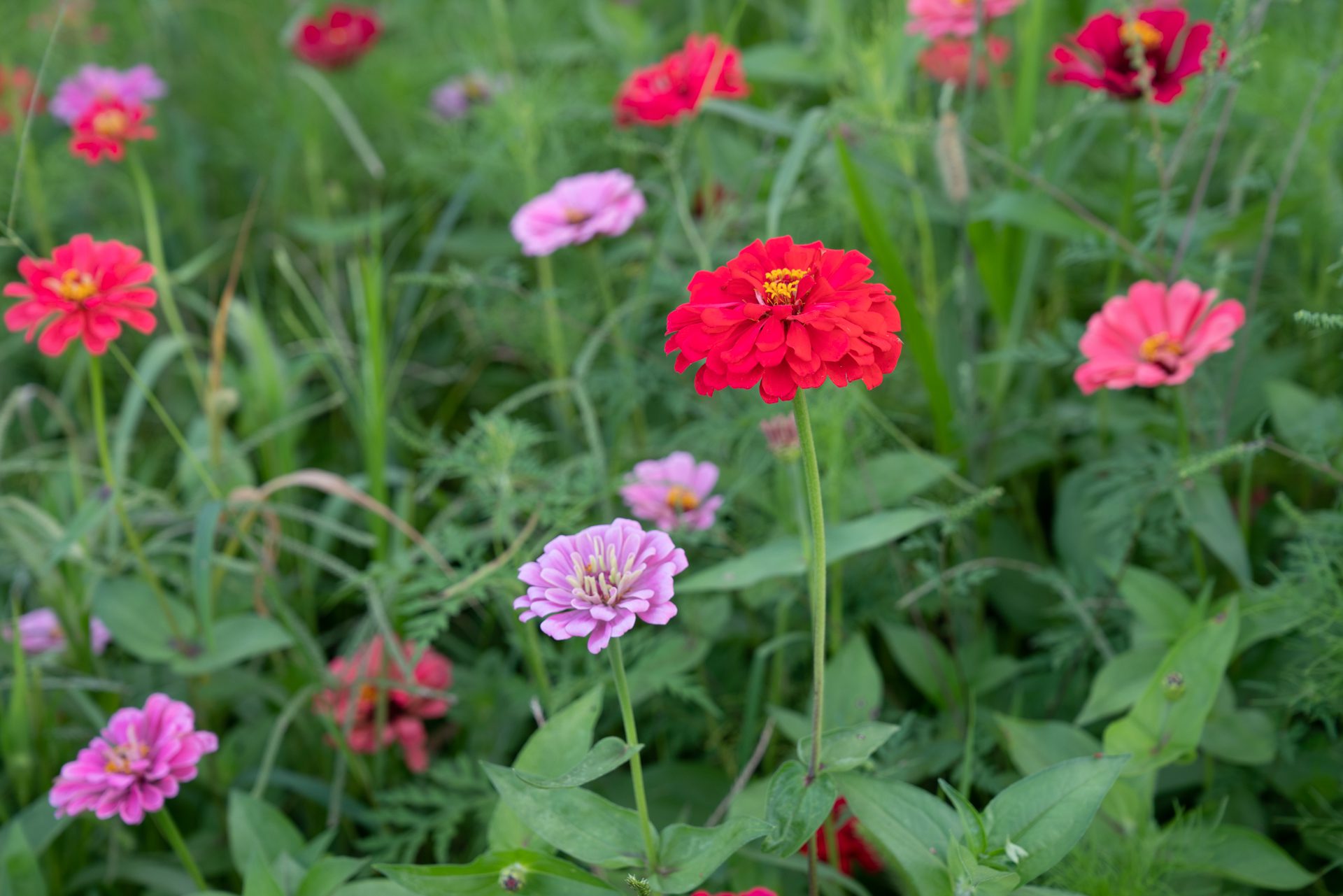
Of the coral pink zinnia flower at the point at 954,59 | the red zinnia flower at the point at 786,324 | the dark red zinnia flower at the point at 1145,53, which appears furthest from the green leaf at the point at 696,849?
the coral pink zinnia flower at the point at 954,59

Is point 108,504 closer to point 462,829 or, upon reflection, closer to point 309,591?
point 309,591

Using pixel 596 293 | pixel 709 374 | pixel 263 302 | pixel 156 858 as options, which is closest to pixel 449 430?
pixel 596 293

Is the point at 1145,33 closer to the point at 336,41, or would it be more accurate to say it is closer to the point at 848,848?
the point at 848,848

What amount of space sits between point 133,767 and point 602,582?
39 centimetres

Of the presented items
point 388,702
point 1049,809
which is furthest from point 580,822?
point 388,702

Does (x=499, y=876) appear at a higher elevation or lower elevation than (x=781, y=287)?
lower

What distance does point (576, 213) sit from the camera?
1.03 metres

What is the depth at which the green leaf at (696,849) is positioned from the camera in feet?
1.84

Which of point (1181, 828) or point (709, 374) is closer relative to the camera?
point (709, 374)

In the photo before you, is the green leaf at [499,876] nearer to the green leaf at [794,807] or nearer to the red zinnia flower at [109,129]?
the green leaf at [794,807]

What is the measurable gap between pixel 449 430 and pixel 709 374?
947mm

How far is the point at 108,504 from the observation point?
917mm

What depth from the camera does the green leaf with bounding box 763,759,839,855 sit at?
552mm

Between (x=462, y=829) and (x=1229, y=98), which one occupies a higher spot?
(x=1229, y=98)
